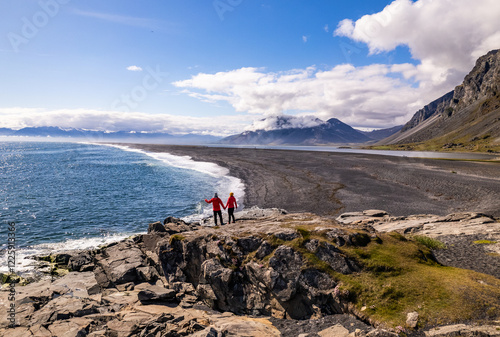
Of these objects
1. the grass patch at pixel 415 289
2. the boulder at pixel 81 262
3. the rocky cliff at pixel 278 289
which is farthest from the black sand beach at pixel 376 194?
the boulder at pixel 81 262

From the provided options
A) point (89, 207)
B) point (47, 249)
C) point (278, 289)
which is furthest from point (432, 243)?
point (89, 207)

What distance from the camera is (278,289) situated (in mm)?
13320

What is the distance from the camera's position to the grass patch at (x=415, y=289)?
387 inches

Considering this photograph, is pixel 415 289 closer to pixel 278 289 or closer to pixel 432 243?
pixel 278 289

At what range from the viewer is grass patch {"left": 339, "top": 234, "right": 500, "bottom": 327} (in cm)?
982

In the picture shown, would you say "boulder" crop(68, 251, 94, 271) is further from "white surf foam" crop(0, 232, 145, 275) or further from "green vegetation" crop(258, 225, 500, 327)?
"green vegetation" crop(258, 225, 500, 327)

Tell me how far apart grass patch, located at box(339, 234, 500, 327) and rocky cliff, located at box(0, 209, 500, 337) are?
0.04 meters

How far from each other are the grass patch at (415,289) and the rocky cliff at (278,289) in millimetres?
43

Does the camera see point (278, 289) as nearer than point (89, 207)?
Yes

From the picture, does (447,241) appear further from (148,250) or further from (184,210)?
(184,210)

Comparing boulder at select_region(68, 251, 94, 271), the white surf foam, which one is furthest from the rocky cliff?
the white surf foam

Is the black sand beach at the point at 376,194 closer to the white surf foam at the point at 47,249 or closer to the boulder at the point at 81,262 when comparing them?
the white surf foam at the point at 47,249

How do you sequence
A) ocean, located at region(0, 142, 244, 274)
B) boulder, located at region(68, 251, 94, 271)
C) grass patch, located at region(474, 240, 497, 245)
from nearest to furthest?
grass patch, located at region(474, 240, 497, 245)
boulder, located at region(68, 251, 94, 271)
ocean, located at region(0, 142, 244, 274)

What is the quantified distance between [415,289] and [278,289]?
619 centimetres
